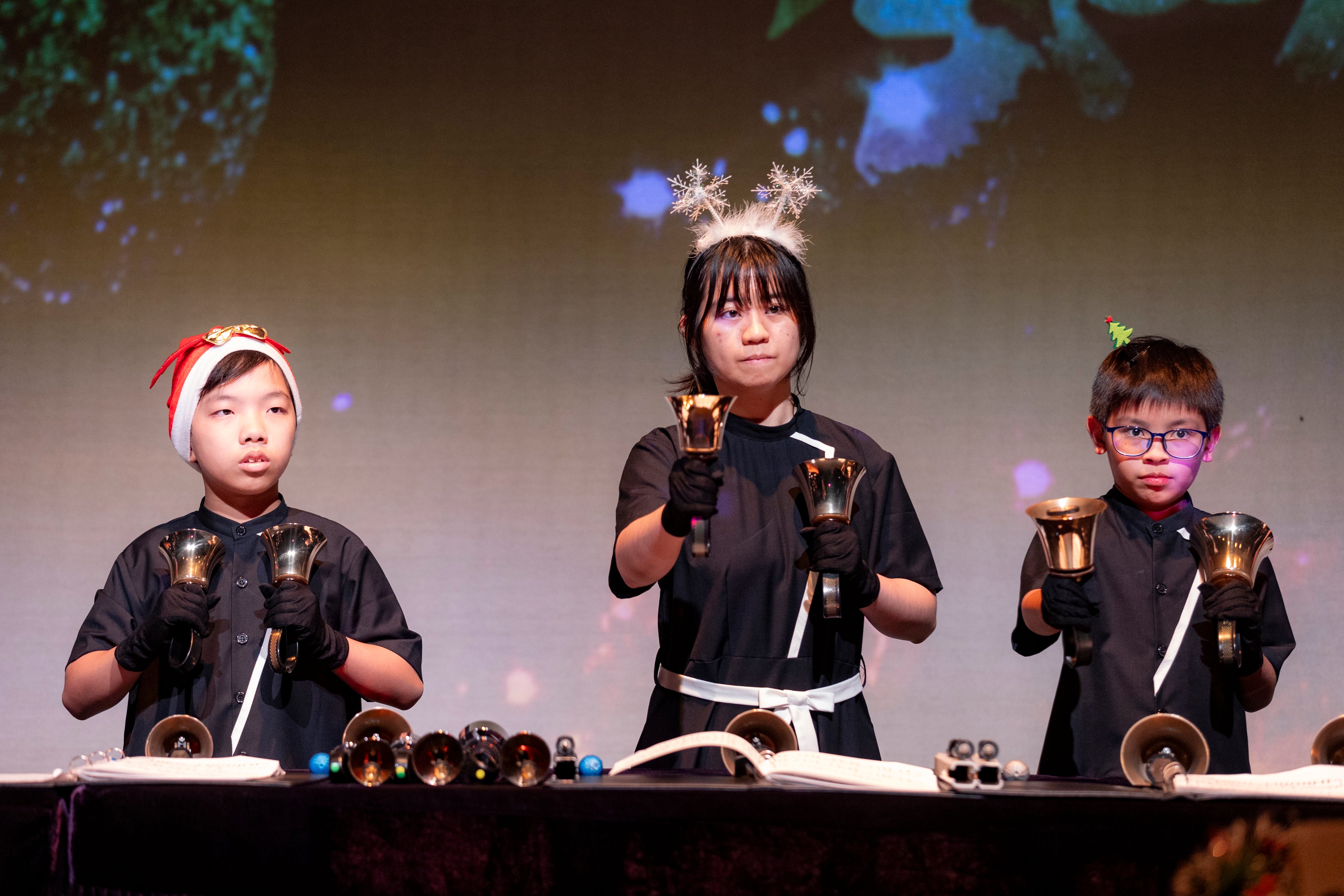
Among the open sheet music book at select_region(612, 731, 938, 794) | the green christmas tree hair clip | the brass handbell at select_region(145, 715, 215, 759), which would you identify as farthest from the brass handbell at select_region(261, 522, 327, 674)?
the green christmas tree hair clip

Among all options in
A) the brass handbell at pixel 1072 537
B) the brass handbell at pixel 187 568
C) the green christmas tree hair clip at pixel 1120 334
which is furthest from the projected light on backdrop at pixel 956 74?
the brass handbell at pixel 187 568

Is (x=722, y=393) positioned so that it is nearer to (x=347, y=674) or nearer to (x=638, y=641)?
(x=347, y=674)

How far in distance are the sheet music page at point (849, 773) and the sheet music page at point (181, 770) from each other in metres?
0.77

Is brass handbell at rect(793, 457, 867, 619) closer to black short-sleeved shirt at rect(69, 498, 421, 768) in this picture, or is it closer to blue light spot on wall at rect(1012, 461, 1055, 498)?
black short-sleeved shirt at rect(69, 498, 421, 768)

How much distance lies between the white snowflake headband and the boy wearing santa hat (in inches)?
40.4

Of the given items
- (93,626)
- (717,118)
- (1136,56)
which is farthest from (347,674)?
(1136,56)

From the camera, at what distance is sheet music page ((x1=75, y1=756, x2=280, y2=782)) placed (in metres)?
1.72

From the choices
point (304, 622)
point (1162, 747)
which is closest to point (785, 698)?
point (1162, 747)

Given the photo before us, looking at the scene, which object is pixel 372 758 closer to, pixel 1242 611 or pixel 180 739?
pixel 180 739

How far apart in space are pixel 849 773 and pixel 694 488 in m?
0.55

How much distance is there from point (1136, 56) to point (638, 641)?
255 centimetres

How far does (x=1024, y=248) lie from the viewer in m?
3.87

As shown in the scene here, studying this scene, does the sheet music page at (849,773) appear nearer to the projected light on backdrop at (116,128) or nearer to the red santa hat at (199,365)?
the red santa hat at (199,365)

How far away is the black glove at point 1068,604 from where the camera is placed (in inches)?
81.0
